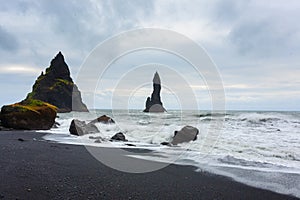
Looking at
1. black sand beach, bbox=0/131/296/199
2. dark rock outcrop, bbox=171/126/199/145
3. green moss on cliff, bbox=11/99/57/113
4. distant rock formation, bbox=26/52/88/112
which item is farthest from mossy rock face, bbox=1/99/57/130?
distant rock formation, bbox=26/52/88/112

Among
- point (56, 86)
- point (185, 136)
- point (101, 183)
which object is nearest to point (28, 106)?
point (185, 136)

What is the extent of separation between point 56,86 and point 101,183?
67508 mm

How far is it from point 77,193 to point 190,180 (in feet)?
7.82

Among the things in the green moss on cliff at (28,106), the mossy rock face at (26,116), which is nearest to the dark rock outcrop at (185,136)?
the mossy rock face at (26,116)

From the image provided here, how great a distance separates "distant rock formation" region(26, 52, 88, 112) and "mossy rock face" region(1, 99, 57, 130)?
4809 cm

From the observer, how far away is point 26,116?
14008mm

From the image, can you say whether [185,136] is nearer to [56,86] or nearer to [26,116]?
[26,116]

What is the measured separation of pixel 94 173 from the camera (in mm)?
4891

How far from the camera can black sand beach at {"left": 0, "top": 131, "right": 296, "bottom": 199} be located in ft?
11.8

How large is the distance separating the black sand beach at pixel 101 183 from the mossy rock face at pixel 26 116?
29.7 ft

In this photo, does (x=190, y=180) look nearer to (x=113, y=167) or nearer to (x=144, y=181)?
(x=144, y=181)

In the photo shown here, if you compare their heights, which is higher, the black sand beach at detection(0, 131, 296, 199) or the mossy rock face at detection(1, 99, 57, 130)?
the mossy rock face at detection(1, 99, 57, 130)

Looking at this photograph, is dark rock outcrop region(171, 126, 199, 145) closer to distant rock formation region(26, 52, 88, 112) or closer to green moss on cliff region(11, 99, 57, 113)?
green moss on cliff region(11, 99, 57, 113)

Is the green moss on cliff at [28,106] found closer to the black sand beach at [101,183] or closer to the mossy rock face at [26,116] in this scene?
the mossy rock face at [26,116]
